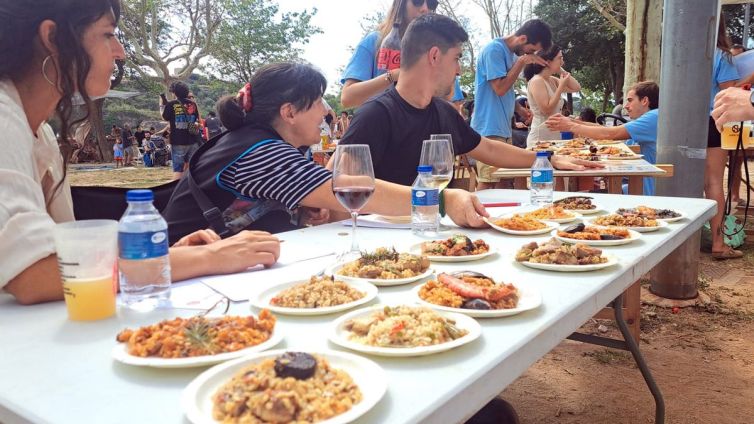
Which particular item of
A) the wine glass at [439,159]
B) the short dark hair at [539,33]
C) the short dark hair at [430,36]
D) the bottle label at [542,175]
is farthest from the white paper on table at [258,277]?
the short dark hair at [539,33]

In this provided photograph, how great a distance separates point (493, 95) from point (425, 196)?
12.1ft

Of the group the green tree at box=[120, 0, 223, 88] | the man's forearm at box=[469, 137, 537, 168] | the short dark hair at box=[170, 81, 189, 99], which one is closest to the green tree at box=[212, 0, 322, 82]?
the green tree at box=[120, 0, 223, 88]

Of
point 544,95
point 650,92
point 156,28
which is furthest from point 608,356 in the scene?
point 156,28

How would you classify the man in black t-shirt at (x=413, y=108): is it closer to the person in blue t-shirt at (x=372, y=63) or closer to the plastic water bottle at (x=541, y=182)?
the person in blue t-shirt at (x=372, y=63)

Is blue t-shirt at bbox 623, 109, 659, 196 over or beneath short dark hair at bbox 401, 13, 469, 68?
beneath

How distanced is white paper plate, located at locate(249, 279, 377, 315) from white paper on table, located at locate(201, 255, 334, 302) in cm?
6

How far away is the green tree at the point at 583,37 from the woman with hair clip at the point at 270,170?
2301 cm

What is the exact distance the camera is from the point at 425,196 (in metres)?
1.86

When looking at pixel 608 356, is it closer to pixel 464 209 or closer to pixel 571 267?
pixel 464 209

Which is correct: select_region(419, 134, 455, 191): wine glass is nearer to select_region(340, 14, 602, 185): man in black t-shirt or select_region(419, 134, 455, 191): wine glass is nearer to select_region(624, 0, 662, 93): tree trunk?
select_region(340, 14, 602, 185): man in black t-shirt

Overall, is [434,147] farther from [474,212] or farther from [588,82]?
[588,82]

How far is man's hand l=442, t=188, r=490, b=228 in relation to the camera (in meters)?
1.99

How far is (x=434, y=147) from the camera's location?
2166mm

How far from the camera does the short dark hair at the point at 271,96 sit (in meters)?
2.31
